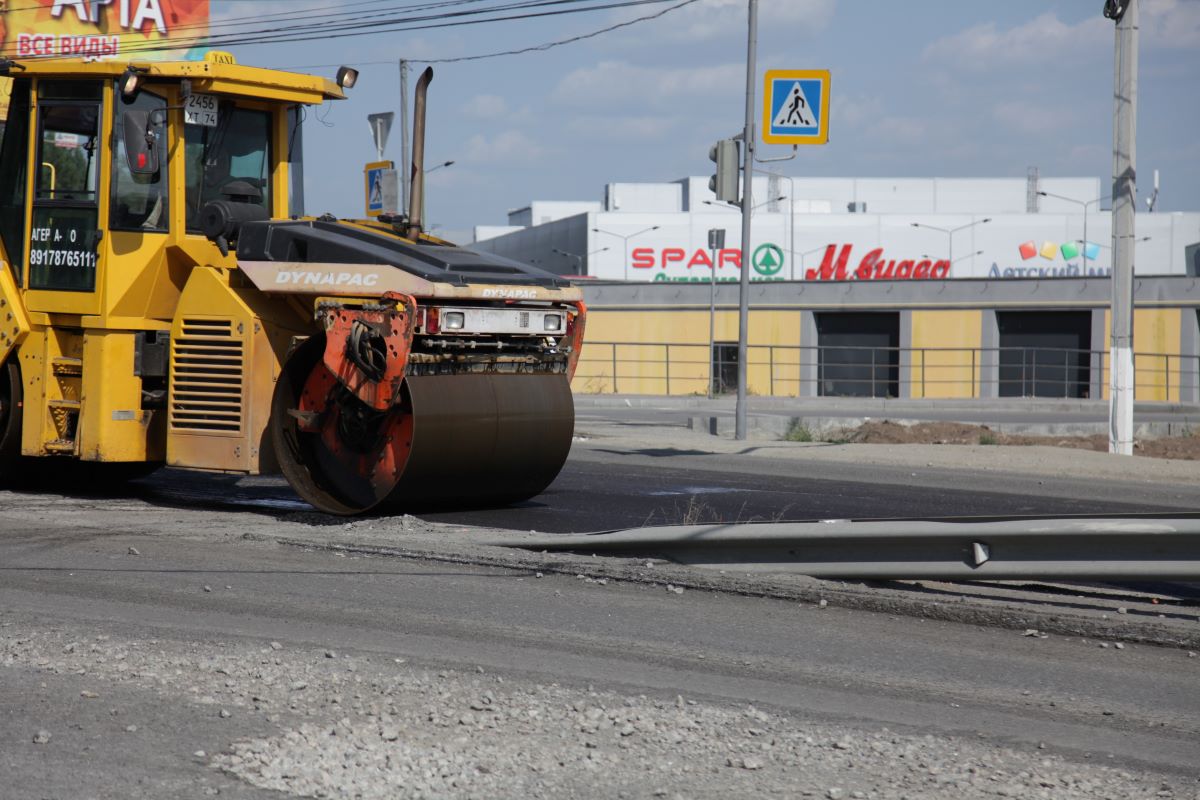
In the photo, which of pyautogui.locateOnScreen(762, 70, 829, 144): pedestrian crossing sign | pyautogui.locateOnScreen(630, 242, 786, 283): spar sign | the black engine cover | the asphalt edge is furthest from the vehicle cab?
pyautogui.locateOnScreen(630, 242, 786, 283): spar sign

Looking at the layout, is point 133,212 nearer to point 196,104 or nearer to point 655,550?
point 196,104

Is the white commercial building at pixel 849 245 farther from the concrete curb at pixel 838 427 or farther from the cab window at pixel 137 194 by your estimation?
the cab window at pixel 137 194

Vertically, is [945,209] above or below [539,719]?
above

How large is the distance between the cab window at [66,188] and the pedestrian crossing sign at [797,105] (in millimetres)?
9118

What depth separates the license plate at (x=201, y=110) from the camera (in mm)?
10812

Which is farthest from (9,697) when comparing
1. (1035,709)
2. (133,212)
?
(133,212)

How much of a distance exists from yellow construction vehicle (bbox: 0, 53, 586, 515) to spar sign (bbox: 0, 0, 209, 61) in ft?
74.1

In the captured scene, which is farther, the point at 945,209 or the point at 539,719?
the point at 945,209

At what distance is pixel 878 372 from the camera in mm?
41156

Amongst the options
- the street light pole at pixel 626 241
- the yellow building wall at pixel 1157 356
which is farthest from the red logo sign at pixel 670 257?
the yellow building wall at pixel 1157 356

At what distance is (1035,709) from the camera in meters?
5.58

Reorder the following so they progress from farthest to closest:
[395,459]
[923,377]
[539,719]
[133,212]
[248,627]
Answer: [923,377]
[133,212]
[395,459]
[248,627]
[539,719]

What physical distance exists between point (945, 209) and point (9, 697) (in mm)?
101425

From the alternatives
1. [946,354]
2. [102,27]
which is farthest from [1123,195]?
[102,27]
